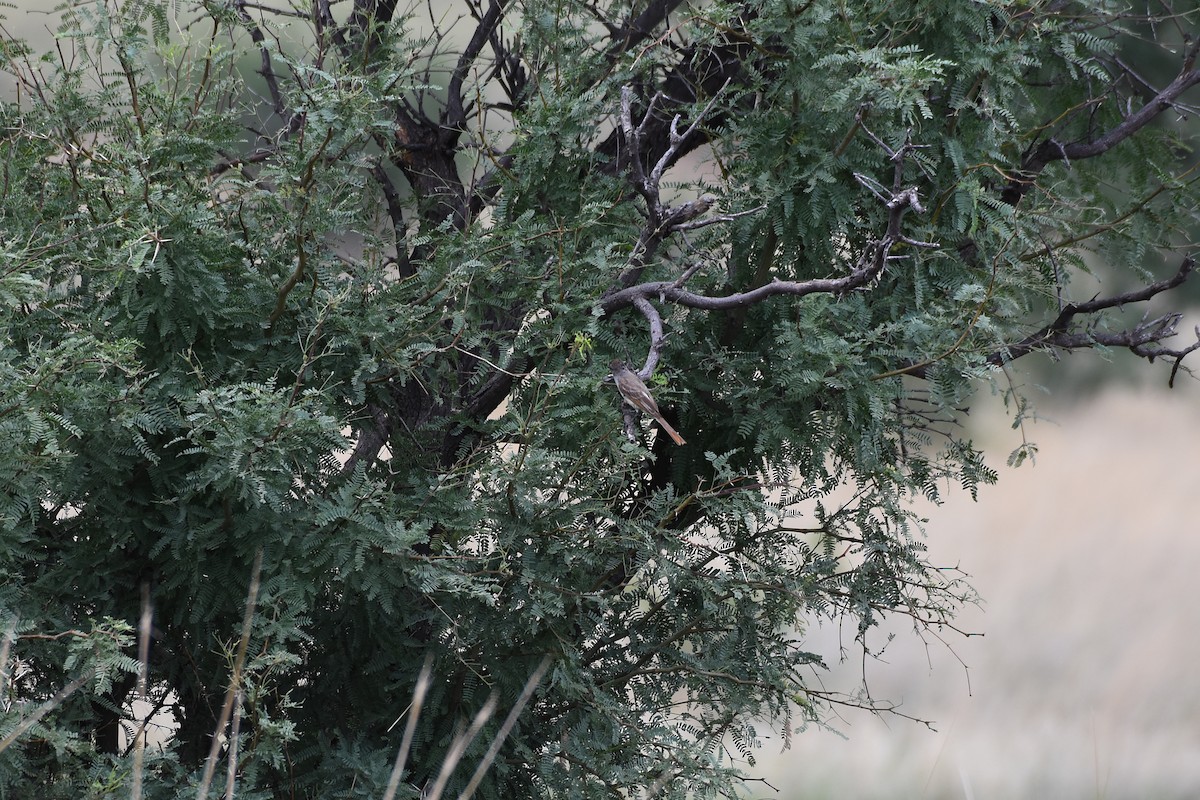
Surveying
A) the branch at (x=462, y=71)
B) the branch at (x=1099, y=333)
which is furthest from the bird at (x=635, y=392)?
A: the branch at (x=462, y=71)

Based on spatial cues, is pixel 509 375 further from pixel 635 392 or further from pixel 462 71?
pixel 462 71

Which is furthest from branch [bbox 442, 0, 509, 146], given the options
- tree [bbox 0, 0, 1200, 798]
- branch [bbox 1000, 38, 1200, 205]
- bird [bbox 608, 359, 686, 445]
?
branch [bbox 1000, 38, 1200, 205]

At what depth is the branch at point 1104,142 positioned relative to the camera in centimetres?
376

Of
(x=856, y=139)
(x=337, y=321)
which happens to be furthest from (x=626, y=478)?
(x=856, y=139)

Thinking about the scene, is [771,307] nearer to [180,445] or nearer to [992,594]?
[180,445]

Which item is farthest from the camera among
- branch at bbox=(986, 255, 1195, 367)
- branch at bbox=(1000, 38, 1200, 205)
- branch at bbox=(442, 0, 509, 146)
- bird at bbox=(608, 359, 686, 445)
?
branch at bbox=(442, 0, 509, 146)

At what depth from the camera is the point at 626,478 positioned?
3.44 metres

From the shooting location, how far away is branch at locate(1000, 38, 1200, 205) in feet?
12.3

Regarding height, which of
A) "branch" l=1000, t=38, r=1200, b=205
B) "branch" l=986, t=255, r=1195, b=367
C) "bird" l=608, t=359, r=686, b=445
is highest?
"branch" l=1000, t=38, r=1200, b=205

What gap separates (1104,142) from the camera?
3.92 metres

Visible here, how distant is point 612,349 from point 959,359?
950 mm

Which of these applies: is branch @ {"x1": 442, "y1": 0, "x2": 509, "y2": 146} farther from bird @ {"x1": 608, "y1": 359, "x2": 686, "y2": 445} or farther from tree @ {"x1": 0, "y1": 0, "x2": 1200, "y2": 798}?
bird @ {"x1": 608, "y1": 359, "x2": 686, "y2": 445}

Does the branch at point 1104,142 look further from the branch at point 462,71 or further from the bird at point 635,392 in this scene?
the branch at point 462,71

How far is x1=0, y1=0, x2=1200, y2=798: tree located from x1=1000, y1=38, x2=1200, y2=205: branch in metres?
0.03
